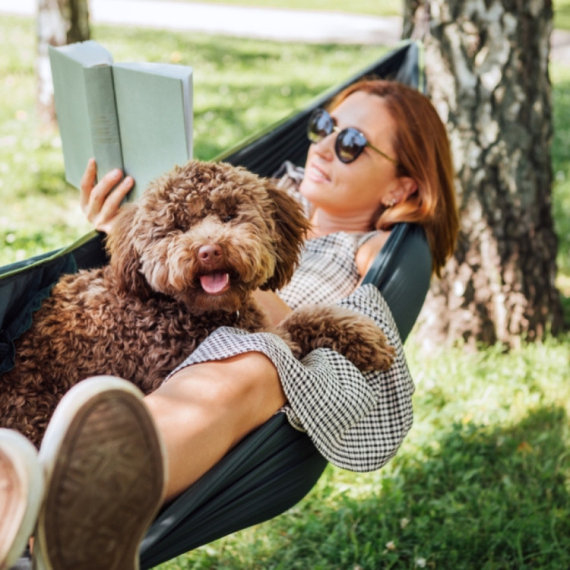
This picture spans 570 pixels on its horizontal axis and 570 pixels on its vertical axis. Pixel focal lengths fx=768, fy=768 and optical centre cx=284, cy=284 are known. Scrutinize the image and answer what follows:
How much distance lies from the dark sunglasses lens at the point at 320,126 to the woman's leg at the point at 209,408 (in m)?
1.48

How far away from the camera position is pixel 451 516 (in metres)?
2.95

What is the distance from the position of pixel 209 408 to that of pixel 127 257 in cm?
55

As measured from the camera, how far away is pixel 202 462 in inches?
71.9

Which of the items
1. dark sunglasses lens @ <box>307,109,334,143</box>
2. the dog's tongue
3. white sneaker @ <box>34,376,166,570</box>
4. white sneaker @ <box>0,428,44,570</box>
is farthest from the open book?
white sneaker @ <box>0,428,44,570</box>

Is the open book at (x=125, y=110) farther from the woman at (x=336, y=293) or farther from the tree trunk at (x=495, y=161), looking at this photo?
the tree trunk at (x=495, y=161)

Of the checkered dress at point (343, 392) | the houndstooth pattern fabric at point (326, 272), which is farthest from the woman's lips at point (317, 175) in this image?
the checkered dress at point (343, 392)

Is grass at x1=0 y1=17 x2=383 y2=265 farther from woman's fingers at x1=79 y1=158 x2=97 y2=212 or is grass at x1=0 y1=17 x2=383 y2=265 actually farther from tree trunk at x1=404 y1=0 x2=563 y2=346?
tree trunk at x1=404 y1=0 x2=563 y2=346

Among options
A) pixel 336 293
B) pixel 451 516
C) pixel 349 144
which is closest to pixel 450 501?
pixel 451 516

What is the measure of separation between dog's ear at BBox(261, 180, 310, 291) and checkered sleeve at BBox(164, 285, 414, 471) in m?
0.25

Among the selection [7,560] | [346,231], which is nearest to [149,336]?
[7,560]

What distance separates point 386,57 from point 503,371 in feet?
5.79

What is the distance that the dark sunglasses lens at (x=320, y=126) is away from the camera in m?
3.24

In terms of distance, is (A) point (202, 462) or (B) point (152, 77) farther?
(B) point (152, 77)

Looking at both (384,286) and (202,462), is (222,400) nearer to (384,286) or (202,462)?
(202,462)
